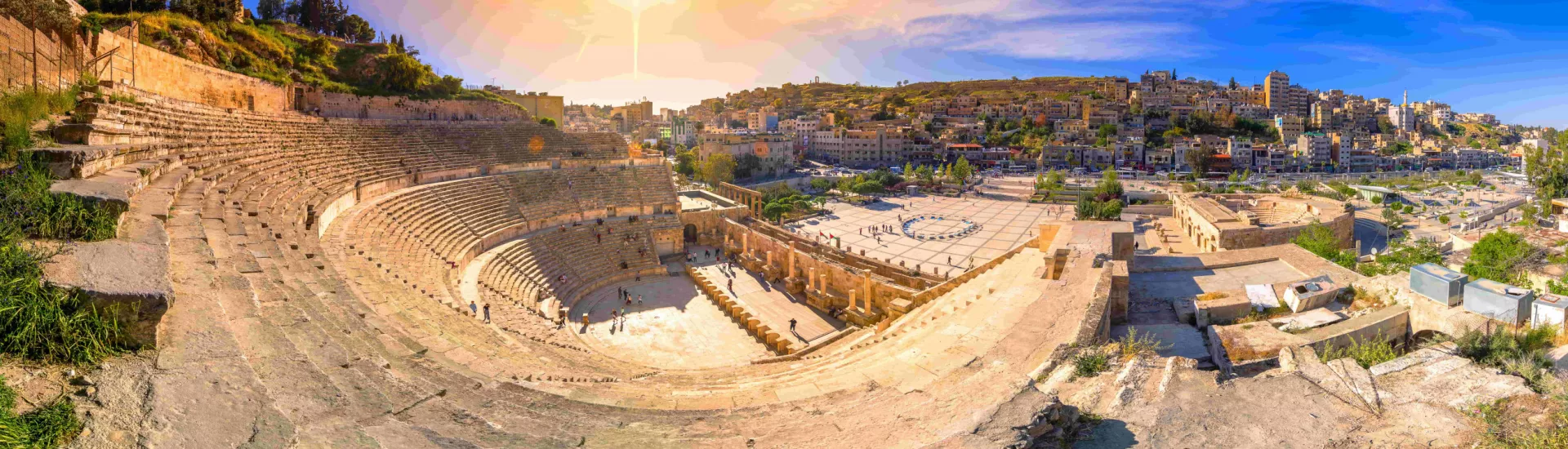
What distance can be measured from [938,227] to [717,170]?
20.9 m

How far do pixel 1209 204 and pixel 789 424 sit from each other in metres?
27.9

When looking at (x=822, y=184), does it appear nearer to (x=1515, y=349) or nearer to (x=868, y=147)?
(x=868, y=147)

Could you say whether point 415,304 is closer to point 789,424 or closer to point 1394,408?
point 789,424

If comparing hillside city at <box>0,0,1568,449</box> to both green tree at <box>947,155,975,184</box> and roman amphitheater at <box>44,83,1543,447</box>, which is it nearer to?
roman amphitheater at <box>44,83,1543,447</box>

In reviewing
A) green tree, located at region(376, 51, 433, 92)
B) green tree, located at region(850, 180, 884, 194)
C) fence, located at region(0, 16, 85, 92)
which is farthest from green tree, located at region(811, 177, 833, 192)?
fence, located at region(0, 16, 85, 92)

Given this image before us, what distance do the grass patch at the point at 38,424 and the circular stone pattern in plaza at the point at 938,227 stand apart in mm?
34640

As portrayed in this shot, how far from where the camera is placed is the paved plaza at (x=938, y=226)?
31.3 meters

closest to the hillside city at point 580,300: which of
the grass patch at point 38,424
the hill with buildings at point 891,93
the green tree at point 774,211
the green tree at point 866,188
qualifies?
the grass patch at point 38,424

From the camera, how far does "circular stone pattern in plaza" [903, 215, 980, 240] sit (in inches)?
1457

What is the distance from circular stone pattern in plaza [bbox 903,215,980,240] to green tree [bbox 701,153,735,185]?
1739cm

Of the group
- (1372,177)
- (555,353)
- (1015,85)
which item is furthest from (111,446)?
(1015,85)

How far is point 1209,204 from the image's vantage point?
90.0 feet

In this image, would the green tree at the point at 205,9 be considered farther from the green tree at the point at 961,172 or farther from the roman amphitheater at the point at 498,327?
the green tree at the point at 961,172

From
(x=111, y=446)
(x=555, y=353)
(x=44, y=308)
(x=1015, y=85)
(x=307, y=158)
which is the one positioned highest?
(x=1015, y=85)
